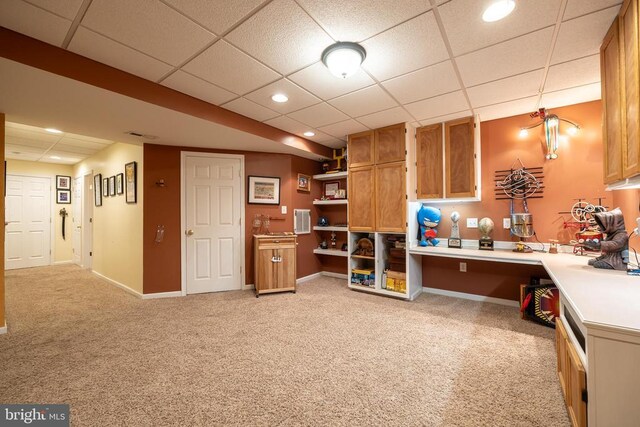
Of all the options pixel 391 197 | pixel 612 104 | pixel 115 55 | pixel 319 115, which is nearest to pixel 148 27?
pixel 115 55

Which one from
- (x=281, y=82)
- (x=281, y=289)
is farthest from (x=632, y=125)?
(x=281, y=289)

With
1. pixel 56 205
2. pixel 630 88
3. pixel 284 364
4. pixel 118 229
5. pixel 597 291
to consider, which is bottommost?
pixel 284 364

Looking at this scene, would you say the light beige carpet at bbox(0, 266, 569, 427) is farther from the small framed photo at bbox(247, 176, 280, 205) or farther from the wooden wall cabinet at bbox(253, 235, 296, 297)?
the small framed photo at bbox(247, 176, 280, 205)

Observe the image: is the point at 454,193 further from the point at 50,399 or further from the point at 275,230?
the point at 50,399

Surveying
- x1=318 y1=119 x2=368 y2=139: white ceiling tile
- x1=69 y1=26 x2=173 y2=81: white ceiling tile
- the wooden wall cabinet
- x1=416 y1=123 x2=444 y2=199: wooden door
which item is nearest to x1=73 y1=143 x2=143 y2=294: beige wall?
the wooden wall cabinet

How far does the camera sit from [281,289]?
156 inches

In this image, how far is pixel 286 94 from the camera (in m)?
2.72

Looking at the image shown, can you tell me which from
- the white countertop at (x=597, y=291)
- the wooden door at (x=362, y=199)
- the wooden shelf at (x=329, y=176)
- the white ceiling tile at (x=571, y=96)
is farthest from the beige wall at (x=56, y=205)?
the white ceiling tile at (x=571, y=96)

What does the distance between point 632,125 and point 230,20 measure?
2528 millimetres

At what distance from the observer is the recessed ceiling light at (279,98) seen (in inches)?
108

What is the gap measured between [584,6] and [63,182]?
9427 millimetres

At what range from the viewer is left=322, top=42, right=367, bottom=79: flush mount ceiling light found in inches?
76.2

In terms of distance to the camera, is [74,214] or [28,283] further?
[74,214]

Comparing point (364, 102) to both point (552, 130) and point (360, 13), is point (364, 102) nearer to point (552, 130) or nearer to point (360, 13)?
point (360, 13)
